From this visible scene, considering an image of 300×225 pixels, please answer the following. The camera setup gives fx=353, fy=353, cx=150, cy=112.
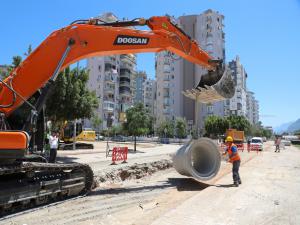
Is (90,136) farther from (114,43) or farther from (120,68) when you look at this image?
(120,68)

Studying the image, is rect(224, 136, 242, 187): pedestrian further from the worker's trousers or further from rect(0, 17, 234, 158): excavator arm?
rect(0, 17, 234, 158): excavator arm

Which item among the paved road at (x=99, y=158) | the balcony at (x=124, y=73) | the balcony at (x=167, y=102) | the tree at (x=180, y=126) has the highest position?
the balcony at (x=124, y=73)

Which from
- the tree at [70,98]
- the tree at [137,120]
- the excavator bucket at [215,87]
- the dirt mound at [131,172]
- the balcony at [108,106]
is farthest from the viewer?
the balcony at [108,106]

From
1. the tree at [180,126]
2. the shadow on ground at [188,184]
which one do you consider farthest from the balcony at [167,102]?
the shadow on ground at [188,184]

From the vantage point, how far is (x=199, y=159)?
1463cm

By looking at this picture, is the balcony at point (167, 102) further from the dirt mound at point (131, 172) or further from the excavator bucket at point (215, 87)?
the excavator bucket at point (215, 87)

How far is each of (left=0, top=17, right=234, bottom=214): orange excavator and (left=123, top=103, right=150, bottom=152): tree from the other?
79.1ft

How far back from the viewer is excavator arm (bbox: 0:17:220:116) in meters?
8.97

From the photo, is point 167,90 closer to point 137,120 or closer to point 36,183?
point 137,120

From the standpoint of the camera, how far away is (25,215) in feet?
26.1

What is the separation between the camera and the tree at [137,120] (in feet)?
118

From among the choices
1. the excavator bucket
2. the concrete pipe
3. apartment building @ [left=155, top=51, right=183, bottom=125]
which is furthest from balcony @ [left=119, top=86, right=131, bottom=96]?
the excavator bucket

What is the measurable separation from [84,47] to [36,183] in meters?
3.97

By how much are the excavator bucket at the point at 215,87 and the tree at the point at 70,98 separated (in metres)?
11.5
